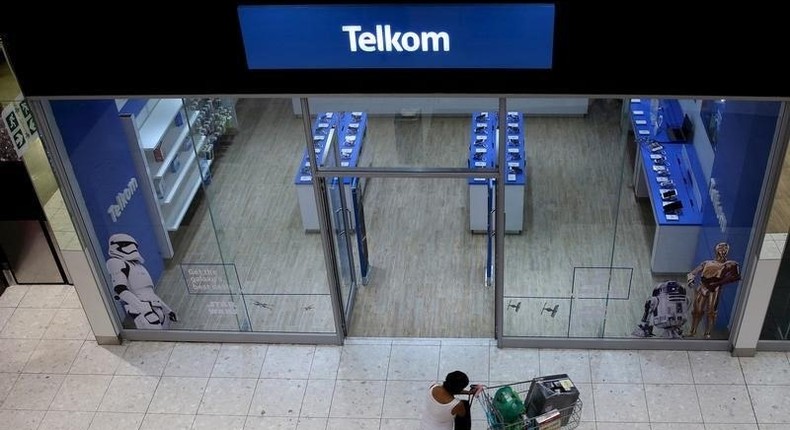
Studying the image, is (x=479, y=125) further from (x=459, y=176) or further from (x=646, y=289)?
(x=646, y=289)

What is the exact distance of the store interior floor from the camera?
625 cm

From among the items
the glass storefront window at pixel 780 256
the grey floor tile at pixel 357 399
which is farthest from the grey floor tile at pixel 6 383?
the glass storefront window at pixel 780 256

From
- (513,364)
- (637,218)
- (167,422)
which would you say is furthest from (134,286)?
(637,218)

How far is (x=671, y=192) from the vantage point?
6664mm

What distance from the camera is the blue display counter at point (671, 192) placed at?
20.9 ft

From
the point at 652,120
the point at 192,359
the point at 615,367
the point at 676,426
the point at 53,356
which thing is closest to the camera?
the point at 652,120

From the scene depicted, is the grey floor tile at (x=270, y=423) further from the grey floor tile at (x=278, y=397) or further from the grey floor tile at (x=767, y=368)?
the grey floor tile at (x=767, y=368)

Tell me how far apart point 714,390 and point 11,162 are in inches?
265

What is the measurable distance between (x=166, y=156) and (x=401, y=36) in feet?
8.52

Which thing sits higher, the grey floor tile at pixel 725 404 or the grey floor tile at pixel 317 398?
the grey floor tile at pixel 317 398

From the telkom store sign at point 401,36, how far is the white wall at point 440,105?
0.48 metres

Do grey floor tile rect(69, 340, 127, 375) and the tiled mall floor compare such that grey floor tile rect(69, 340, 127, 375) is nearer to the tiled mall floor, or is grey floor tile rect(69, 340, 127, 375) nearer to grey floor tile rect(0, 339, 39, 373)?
the tiled mall floor

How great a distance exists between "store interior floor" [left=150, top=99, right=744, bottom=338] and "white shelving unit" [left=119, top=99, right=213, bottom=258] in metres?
0.14

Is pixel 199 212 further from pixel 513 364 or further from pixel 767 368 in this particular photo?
pixel 767 368
